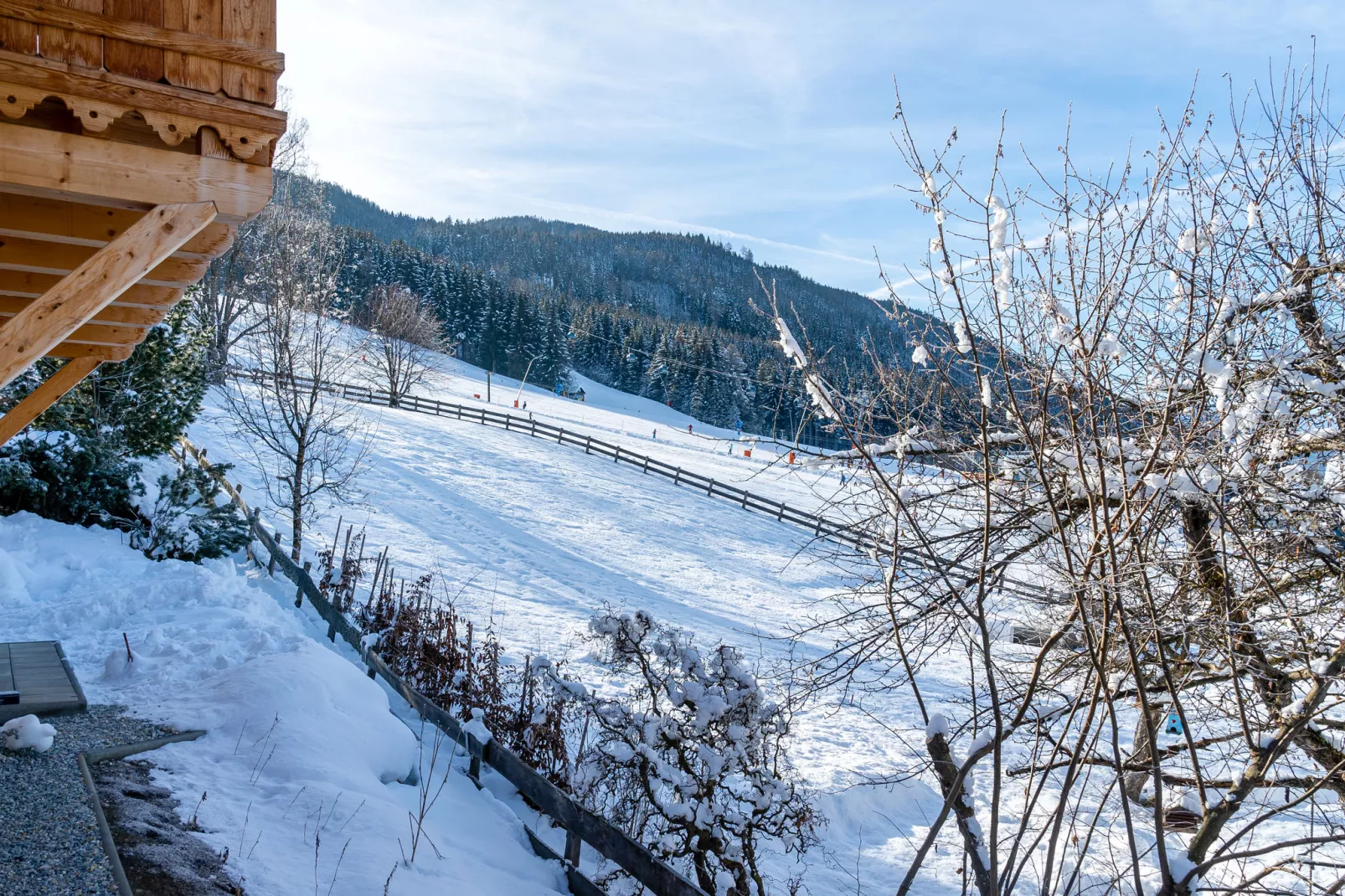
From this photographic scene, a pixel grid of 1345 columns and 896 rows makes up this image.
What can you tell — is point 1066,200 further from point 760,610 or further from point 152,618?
point 760,610

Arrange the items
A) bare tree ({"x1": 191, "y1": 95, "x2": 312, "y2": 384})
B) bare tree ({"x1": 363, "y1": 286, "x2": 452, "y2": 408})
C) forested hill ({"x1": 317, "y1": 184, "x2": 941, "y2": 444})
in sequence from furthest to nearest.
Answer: bare tree ({"x1": 363, "y1": 286, "x2": 452, "y2": 408}), bare tree ({"x1": 191, "y1": 95, "x2": 312, "y2": 384}), forested hill ({"x1": 317, "y1": 184, "x2": 941, "y2": 444})

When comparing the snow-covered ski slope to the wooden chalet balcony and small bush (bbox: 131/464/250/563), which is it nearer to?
the wooden chalet balcony

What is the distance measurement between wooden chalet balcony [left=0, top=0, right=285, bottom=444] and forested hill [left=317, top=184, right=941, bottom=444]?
7.74 ft

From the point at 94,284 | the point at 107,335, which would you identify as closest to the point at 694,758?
the point at 94,284

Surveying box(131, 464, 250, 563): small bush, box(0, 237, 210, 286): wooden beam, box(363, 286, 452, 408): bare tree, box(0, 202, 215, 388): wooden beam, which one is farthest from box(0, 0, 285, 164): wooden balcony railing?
box(363, 286, 452, 408): bare tree

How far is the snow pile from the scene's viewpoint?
4.98 metres

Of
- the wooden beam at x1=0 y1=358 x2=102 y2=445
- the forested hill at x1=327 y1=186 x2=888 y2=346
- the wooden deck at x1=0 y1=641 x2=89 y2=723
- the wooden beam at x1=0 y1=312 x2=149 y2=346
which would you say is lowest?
the wooden deck at x1=0 y1=641 x2=89 y2=723

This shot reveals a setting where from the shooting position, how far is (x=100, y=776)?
4.87 m

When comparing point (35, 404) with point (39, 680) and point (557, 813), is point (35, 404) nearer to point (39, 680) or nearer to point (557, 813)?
point (39, 680)

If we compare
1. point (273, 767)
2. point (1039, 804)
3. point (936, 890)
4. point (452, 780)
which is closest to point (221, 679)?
point (273, 767)

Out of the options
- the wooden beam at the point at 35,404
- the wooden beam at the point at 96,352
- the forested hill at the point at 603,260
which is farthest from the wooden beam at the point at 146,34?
the forested hill at the point at 603,260

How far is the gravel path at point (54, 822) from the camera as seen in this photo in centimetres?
363

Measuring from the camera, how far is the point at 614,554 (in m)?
20.2

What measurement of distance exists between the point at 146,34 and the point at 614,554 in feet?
57.1
